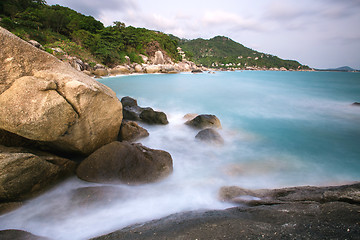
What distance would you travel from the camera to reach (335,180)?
15.2 feet

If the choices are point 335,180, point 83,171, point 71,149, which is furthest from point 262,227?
point 335,180

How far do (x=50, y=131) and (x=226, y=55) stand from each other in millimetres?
162570

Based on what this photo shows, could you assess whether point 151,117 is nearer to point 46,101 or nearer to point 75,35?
point 46,101

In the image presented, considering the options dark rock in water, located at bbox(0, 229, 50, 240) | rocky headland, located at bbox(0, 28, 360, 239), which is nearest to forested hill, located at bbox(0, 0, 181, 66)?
rocky headland, located at bbox(0, 28, 360, 239)

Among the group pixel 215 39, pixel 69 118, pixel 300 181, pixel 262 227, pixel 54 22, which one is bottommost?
pixel 300 181

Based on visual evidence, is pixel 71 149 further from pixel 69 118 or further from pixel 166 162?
pixel 166 162

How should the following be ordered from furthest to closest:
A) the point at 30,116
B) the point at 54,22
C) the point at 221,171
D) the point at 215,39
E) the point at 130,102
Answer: the point at 215,39 → the point at 54,22 → the point at 130,102 → the point at 221,171 → the point at 30,116

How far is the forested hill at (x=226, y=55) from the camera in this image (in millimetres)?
121750

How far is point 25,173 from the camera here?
119 inches

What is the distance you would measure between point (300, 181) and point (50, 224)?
5541mm

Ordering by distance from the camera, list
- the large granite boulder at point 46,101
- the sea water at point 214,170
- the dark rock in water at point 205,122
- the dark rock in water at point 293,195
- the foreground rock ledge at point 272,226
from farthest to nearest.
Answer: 1. the dark rock in water at point 205,122
2. the large granite boulder at point 46,101
3. the sea water at point 214,170
4. the dark rock in water at point 293,195
5. the foreground rock ledge at point 272,226

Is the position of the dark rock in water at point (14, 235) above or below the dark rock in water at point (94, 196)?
above

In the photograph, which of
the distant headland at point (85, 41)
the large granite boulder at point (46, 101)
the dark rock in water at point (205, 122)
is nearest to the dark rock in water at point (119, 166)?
the large granite boulder at point (46, 101)

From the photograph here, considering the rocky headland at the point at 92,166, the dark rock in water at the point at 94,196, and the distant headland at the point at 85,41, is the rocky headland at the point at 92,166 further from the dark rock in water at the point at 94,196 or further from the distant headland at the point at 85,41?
the distant headland at the point at 85,41
